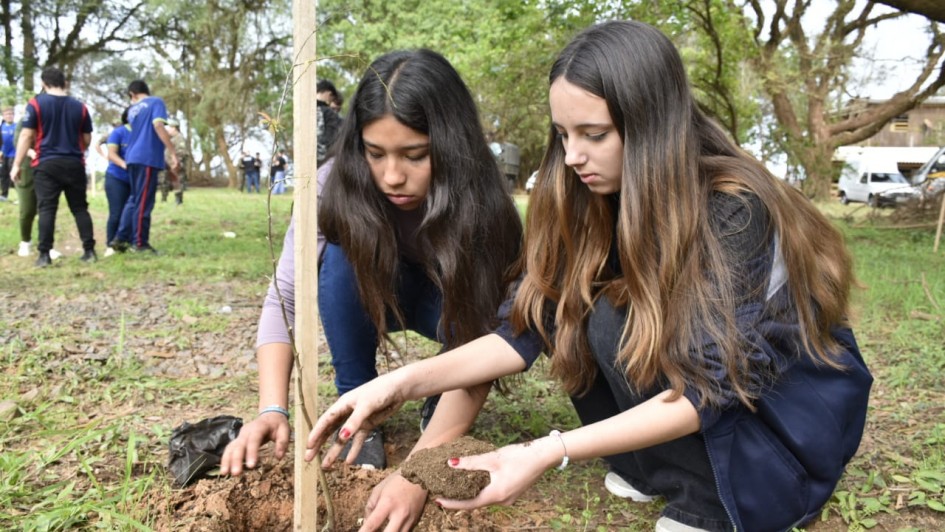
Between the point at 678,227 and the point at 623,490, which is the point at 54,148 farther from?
the point at 678,227

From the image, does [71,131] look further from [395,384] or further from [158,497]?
[395,384]

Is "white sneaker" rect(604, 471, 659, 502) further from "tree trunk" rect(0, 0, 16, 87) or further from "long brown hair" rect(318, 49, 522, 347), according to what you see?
"tree trunk" rect(0, 0, 16, 87)

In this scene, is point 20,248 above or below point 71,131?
below

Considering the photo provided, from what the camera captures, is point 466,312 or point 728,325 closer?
point 728,325

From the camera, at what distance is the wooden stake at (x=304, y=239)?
1319 mm

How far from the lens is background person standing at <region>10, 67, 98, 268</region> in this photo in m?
5.26

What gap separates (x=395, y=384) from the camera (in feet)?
4.85

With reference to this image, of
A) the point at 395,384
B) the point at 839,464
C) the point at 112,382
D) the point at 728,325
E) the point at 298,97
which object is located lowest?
the point at 112,382

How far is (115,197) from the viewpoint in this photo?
237 inches

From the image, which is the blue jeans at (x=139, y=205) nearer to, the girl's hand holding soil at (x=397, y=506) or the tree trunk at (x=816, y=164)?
the girl's hand holding soil at (x=397, y=506)

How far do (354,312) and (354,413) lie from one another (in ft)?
2.18

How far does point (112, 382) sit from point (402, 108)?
5.46ft

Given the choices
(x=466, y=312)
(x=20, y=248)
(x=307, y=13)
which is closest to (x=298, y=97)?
(x=307, y=13)

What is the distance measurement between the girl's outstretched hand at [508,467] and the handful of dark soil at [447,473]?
0.04ft
